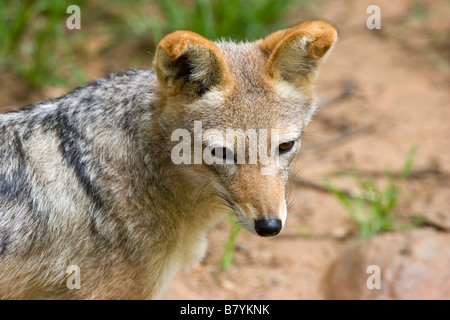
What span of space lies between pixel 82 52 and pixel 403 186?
5.13m

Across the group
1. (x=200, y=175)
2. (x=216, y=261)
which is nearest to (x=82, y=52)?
(x=216, y=261)

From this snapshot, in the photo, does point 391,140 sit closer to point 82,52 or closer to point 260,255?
point 260,255

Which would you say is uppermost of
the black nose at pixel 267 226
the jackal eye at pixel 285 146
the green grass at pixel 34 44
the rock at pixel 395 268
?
the green grass at pixel 34 44

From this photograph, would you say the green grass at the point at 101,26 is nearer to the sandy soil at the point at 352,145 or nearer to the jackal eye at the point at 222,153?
the sandy soil at the point at 352,145

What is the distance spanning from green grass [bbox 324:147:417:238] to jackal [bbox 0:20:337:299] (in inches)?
98.1

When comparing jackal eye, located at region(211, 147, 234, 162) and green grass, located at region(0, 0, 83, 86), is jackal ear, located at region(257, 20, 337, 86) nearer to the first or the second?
jackal eye, located at region(211, 147, 234, 162)

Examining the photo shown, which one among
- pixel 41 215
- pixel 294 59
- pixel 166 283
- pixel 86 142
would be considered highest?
pixel 294 59

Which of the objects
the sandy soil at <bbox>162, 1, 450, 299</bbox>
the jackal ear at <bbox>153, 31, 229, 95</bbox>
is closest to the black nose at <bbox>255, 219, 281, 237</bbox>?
the jackal ear at <bbox>153, 31, 229, 95</bbox>

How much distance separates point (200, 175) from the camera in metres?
4.25

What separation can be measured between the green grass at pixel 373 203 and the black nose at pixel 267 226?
2773 millimetres

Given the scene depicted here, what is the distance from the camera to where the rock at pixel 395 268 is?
5449mm

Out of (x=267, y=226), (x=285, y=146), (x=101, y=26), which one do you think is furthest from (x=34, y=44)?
(x=267, y=226)

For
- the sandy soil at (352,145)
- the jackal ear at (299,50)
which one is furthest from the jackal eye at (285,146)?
the sandy soil at (352,145)

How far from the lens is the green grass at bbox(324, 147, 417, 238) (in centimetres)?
651
